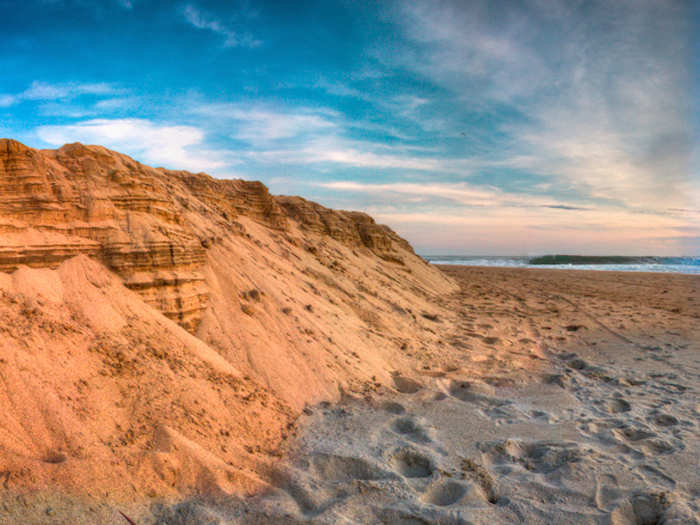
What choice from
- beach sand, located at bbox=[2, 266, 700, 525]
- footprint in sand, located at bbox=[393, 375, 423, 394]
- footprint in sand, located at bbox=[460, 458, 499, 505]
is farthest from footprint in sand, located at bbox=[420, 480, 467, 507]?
footprint in sand, located at bbox=[393, 375, 423, 394]

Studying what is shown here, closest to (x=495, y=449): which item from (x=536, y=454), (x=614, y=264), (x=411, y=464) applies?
(x=536, y=454)

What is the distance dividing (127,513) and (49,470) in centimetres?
50

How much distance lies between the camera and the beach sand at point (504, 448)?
92.7 inches

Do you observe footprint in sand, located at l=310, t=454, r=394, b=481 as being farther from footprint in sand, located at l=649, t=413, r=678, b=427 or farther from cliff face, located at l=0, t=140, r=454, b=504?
footprint in sand, located at l=649, t=413, r=678, b=427

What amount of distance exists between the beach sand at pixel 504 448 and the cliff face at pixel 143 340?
341 mm

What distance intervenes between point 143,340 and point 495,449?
302 cm

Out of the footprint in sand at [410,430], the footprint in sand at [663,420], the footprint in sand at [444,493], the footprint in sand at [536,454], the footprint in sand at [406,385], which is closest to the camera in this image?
the footprint in sand at [444,493]

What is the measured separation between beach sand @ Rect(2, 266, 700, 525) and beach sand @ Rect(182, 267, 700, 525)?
11mm

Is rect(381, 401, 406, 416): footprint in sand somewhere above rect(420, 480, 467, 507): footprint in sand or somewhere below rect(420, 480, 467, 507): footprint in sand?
above

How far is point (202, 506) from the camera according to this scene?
227 cm

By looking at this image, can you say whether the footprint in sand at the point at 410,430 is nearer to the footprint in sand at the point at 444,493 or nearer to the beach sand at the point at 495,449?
the beach sand at the point at 495,449

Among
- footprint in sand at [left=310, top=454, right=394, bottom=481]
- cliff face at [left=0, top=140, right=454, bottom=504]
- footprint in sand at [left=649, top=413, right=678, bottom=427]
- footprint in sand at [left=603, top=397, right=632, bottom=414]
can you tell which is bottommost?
footprint in sand at [left=603, top=397, right=632, bottom=414]

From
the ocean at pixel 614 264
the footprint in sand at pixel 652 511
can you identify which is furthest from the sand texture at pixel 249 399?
the ocean at pixel 614 264

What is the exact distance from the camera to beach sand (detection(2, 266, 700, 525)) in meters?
2.33
